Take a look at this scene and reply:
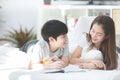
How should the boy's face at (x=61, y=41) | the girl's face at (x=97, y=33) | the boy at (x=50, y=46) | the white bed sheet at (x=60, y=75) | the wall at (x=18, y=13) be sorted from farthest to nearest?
1. the wall at (x=18, y=13)
2. the girl's face at (x=97, y=33)
3. the boy's face at (x=61, y=41)
4. the boy at (x=50, y=46)
5. the white bed sheet at (x=60, y=75)

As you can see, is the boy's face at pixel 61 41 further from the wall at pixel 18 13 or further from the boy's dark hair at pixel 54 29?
the wall at pixel 18 13

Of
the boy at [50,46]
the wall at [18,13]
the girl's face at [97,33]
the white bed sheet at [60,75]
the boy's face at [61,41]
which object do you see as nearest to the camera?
the white bed sheet at [60,75]

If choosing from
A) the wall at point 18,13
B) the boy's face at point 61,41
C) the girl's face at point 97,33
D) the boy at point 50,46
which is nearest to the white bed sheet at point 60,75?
the boy at point 50,46

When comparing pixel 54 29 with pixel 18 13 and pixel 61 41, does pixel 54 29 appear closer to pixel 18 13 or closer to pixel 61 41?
pixel 61 41

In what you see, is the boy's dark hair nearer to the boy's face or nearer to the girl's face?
the boy's face

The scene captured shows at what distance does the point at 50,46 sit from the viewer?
1.98m

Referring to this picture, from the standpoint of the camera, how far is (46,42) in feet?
6.38

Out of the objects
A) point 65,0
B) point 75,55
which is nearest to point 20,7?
point 65,0

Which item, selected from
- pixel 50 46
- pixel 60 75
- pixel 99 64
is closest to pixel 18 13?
pixel 50 46

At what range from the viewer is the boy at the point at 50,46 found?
182cm

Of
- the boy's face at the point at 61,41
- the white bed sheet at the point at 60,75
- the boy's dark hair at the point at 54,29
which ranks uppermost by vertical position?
the boy's dark hair at the point at 54,29

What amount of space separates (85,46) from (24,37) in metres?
2.06

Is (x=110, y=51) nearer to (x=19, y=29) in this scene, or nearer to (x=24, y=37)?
(x=24, y=37)

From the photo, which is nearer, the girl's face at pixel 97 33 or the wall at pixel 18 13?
the girl's face at pixel 97 33
